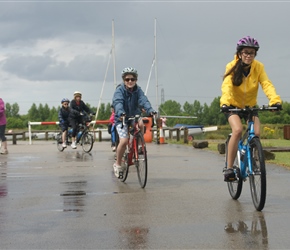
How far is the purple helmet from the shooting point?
7992mm

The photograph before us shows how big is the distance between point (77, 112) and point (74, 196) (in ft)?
39.2

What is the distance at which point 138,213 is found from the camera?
734 cm

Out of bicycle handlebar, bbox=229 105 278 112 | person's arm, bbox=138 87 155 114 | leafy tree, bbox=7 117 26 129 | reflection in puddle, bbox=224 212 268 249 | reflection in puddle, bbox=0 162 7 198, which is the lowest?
leafy tree, bbox=7 117 26 129

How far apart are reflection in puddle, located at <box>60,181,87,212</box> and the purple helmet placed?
282 cm

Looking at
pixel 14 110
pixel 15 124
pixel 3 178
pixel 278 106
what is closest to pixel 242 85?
pixel 278 106

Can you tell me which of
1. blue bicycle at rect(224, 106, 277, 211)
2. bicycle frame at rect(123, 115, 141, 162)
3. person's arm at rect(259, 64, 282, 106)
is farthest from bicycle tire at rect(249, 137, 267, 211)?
bicycle frame at rect(123, 115, 141, 162)

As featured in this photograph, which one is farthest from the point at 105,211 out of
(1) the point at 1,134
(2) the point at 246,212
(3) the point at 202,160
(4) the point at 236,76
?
(1) the point at 1,134

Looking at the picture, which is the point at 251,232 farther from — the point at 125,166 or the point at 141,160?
the point at 125,166

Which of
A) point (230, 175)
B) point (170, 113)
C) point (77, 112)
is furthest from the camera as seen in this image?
point (170, 113)

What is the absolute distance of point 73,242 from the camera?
580cm

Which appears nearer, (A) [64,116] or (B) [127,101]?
(B) [127,101]

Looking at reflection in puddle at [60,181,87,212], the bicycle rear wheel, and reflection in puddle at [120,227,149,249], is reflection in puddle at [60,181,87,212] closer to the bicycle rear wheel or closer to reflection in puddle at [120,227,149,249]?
the bicycle rear wheel

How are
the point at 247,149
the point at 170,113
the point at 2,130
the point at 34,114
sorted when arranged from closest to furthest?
the point at 247,149
the point at 2,130
the point at 170,113
the point at 34,114

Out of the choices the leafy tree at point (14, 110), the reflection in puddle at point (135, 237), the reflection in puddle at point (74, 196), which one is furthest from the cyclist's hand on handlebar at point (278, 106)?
the leafy tree at point (14, 110)
